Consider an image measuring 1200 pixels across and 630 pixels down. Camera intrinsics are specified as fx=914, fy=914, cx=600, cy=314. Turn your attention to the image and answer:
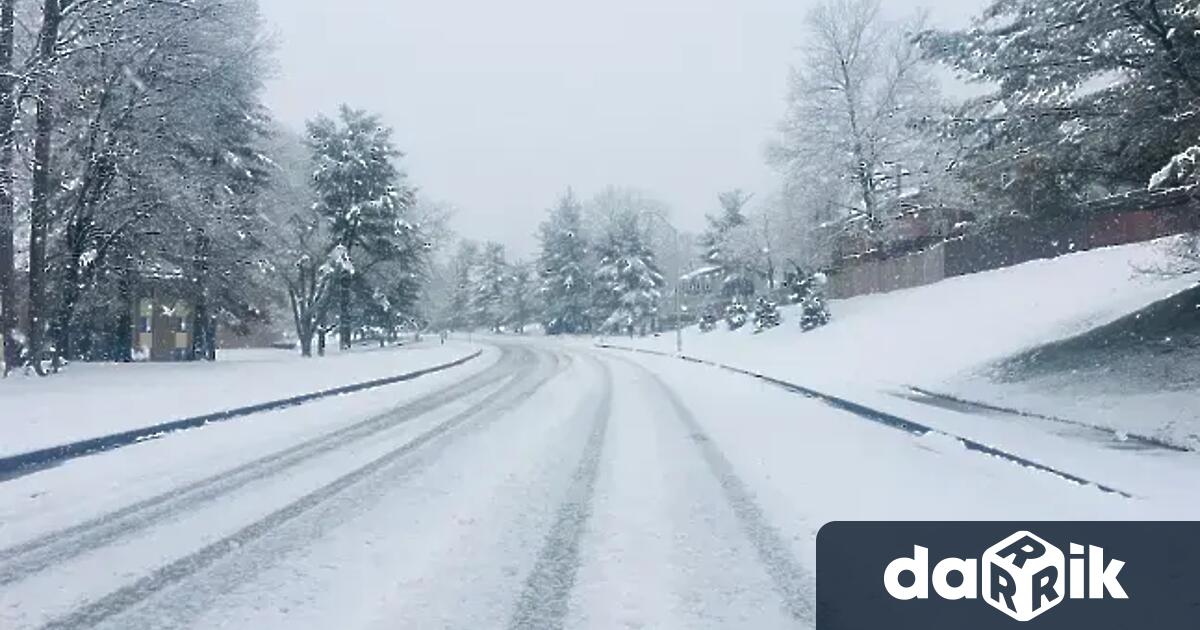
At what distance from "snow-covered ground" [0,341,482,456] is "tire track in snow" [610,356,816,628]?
27.1 feet

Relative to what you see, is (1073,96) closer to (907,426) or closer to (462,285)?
(907,426)

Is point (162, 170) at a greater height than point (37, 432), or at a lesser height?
greater

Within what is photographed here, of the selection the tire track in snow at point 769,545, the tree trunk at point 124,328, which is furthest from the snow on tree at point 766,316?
the tire track in snow at point 769,545

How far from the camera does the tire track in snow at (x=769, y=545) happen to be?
17.3 ft

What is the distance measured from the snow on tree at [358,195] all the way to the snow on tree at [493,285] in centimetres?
6376

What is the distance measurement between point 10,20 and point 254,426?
46.1 ft

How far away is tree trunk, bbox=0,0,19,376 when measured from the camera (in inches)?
806

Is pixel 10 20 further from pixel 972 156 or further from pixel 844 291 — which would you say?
pixel 844 291

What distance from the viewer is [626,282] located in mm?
80625

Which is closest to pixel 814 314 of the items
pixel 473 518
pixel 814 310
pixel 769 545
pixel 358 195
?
pixel 814 310

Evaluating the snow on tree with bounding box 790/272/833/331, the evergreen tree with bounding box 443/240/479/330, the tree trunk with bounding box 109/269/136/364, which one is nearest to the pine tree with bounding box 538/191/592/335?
the evergreen tree with bounding box 443/240/479/330

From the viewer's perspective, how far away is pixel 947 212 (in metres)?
43.7

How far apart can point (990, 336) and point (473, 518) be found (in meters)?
20.7

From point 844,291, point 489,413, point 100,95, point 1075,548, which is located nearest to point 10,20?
→ point 100,95
